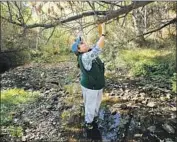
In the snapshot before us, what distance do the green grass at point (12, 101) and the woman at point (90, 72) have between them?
1135mm

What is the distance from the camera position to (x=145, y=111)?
4.81 metres

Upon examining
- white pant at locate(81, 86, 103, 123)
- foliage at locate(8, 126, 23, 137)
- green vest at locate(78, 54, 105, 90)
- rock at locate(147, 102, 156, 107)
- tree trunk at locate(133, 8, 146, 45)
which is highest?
tree trunk at locate(133, 8, 146, 45)

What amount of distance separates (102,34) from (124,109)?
199 cm

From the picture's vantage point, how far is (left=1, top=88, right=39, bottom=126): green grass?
191 inches

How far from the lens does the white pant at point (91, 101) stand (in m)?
4.02

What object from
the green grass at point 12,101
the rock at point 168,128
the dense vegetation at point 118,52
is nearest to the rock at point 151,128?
the rock at point 168,128

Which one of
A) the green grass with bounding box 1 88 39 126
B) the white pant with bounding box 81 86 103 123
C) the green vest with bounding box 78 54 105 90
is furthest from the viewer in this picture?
the green grass with bounding box 1 88 39 126

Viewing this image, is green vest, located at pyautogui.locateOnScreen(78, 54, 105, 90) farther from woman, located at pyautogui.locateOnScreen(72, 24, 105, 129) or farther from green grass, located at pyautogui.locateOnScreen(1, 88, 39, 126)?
green grass, located at pyautogui.locateOnScreen(1, 88, 39, 126)

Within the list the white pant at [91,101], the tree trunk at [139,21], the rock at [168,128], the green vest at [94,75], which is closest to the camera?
the green vest at [94,75]

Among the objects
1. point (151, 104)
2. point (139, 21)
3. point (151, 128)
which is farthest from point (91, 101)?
point (139, 21)

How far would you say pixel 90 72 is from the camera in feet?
12.4

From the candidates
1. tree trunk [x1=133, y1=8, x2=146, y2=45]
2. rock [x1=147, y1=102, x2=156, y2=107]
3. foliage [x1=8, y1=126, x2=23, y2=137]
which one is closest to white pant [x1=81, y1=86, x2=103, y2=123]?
foliage [x1=8, y1=126, x2=23, y2=137]

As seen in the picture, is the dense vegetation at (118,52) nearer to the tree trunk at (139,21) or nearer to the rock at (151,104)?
the tree trunk at (139,21)

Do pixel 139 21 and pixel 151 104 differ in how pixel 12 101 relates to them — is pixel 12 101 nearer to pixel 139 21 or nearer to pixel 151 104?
pixel 151 104
